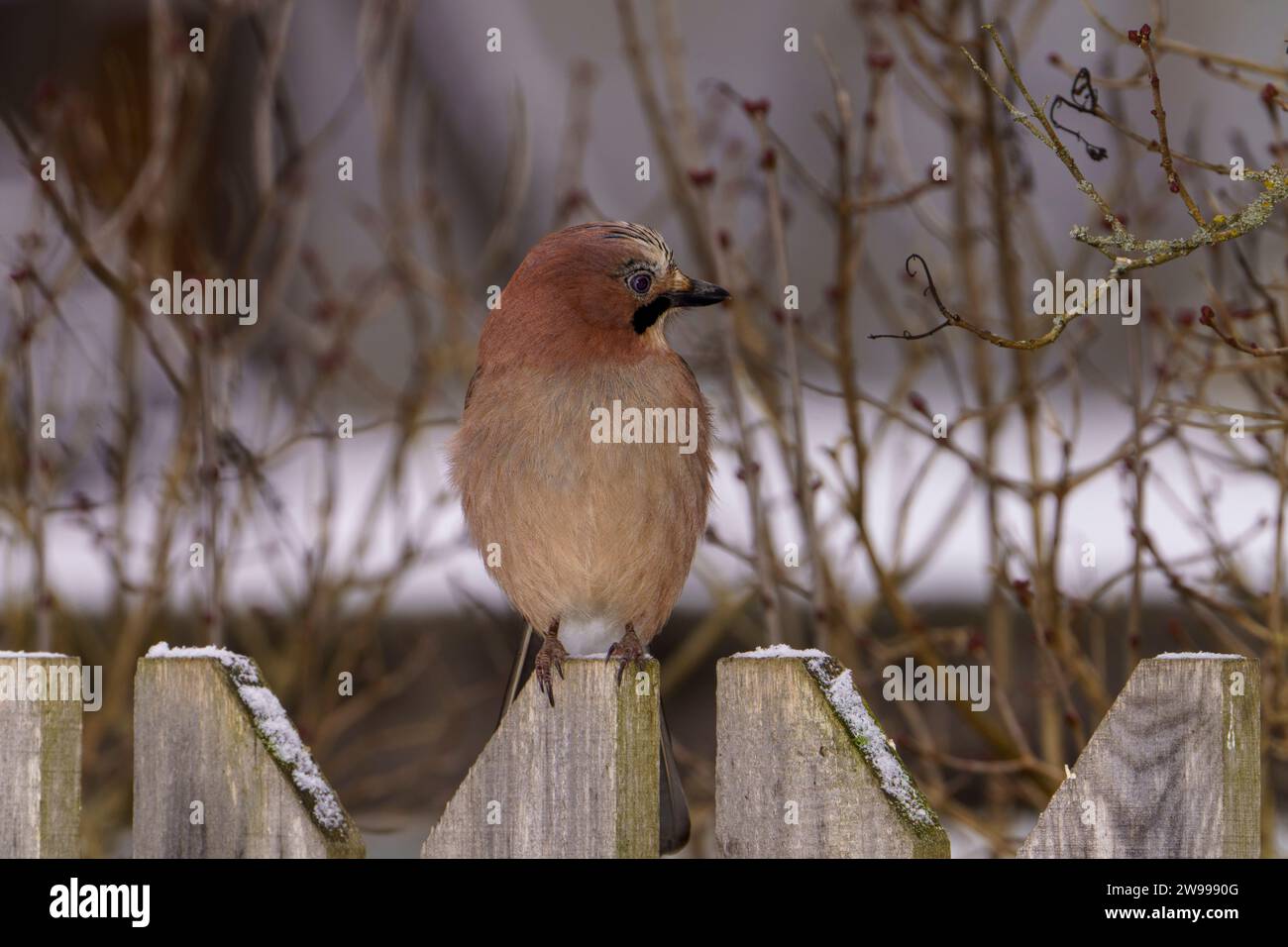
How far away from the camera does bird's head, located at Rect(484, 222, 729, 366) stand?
12.4 feet

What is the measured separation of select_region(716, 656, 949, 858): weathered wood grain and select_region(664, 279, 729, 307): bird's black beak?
43.1 inches

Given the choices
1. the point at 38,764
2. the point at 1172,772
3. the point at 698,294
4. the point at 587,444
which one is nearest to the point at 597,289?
the point at 698,294

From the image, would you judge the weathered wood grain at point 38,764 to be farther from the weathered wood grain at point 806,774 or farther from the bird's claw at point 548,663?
the weathered wood grain at point 806,774

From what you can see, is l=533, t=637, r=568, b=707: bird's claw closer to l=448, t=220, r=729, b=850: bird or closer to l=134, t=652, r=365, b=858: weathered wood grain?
l=448, t=220, r=729, b=850: bird

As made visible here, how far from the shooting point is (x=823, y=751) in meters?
2.77

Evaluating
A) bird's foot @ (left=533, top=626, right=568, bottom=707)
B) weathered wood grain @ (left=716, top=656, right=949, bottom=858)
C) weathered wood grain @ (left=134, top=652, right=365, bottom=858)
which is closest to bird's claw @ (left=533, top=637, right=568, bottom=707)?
bird's foot @ (left=533, top=626, right=568, bottom=707)

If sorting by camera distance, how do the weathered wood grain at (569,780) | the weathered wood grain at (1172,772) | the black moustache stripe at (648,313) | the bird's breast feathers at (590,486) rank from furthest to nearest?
1. the black moustache stripe at (648,313)
2. the bird's breast feathers at (590,486)
3. the weathered wood grain at (569,780)
4. the weathered wood grain at (1172,772)

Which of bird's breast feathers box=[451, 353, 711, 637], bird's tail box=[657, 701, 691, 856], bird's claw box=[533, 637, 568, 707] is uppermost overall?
bird's breast feathers box=[451, 353, 711, 637]

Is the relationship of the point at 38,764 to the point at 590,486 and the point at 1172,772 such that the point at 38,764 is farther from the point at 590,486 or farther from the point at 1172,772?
the point at 1172,772

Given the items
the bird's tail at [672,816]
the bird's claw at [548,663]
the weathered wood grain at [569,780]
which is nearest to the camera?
the weathered wood grain at [569,780]

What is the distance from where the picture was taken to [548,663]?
10.8ft

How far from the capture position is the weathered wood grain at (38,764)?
2.99 m

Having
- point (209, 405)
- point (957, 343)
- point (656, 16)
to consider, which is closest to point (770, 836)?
point (209, 405)

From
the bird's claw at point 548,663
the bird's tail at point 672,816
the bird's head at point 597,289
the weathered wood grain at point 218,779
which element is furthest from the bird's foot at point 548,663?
the bird's head at point 597,289
